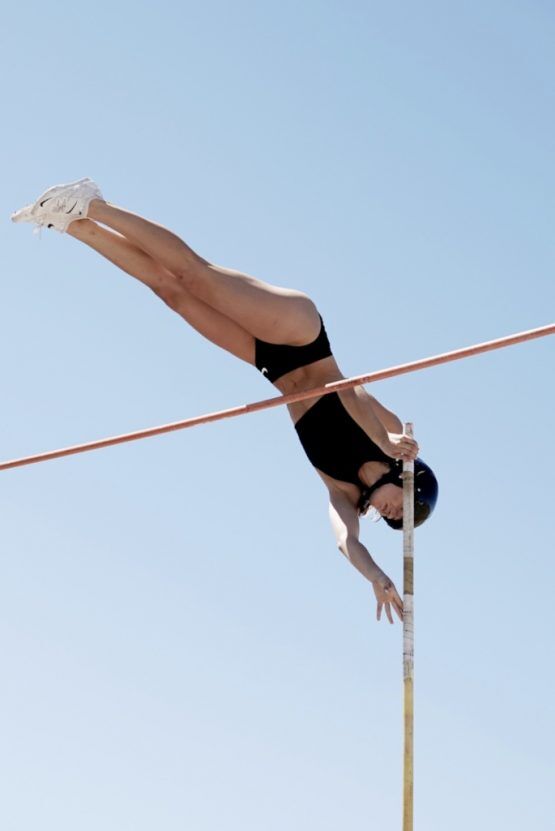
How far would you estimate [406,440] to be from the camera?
32.0 ft

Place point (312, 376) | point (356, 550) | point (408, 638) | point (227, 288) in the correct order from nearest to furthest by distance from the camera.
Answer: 1. point (408, 638)
2. point (227, 288)
3. point (356, 550)
4. point (312, 376)

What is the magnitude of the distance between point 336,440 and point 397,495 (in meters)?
0.47

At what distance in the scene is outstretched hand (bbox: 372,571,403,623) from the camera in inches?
375

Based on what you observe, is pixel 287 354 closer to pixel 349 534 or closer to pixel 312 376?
pixel 312 376

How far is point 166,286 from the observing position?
9.88m

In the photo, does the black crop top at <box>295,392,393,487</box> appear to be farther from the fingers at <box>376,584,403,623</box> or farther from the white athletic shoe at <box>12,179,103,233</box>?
the white athletic shoe at <box>12,179,103,233</box>

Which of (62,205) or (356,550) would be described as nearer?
(62,205)

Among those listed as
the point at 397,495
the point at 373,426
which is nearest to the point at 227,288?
the point at 373,426

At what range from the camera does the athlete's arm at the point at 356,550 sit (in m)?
9.55

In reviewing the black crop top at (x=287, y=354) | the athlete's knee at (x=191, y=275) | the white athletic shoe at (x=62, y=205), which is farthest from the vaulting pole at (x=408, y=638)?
the white athletic shoe at (x=62, y=205)

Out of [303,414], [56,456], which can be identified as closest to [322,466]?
[303,414]

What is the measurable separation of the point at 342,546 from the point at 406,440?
731 millimetres

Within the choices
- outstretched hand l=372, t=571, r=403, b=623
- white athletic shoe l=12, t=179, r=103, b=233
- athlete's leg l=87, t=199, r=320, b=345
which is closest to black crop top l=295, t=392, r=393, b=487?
athlete's leg l=87, t=199, r=320, b=345

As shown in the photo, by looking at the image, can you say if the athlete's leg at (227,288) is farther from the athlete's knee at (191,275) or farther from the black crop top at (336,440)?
the black crop top at (336,440)
